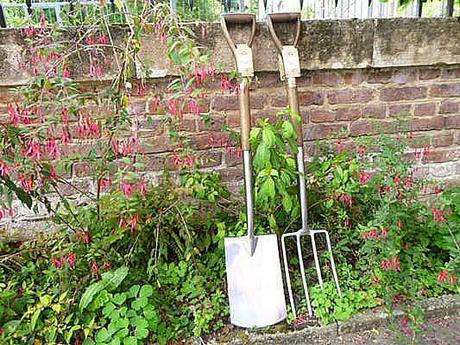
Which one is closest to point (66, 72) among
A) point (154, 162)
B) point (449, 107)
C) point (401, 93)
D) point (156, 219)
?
point (154, 162)

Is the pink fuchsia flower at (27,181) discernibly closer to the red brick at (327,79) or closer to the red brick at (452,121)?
the red brick at (327,79)

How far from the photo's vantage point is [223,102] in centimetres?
223

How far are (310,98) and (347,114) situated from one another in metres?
0.25

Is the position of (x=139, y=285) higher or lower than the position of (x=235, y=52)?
lower

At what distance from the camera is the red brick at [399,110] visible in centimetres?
239

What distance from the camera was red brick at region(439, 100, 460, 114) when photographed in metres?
2.44

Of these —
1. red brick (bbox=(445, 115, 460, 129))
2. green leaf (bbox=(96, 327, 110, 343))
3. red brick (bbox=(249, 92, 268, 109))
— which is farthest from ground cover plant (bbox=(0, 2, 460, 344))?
red brick (bbox=(445, 115, 460, 129))

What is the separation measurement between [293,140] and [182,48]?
1.99 feet

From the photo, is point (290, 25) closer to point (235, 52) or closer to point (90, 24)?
point (235, 52)

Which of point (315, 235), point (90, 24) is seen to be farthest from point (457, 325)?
point (90, 24)

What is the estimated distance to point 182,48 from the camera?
1535 millimetres

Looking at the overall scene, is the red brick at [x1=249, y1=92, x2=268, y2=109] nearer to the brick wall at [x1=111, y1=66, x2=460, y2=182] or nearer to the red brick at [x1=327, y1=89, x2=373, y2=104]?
the brick wall at [x1=111, y1=66, x2=460, y2=182]

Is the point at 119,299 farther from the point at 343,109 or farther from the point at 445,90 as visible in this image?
the point at 445,90

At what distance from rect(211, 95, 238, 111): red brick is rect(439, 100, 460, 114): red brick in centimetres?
122
